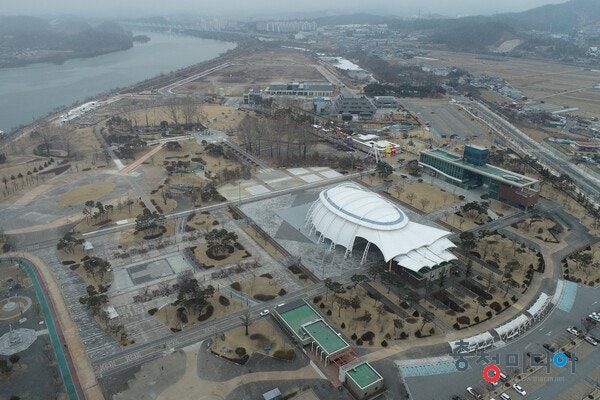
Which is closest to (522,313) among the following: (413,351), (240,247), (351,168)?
(413,351)

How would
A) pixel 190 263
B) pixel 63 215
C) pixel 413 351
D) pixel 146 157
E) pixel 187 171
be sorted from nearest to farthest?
1. pixel 413 351
2. pixel 190 263
3. pixel 63 215
4. pixel 187 171
5. pixel 146 157

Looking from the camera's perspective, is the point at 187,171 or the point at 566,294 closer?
the point at 566,294

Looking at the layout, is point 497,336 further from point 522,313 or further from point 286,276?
point 286,276

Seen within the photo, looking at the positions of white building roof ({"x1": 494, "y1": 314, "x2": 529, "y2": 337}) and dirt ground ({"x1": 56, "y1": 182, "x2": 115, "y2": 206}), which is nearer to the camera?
white building roof ({"x1": 494, "y1": 314, "x2": 529, "y2": 337})

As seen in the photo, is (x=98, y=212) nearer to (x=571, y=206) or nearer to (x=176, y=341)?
(x=176, y=341)

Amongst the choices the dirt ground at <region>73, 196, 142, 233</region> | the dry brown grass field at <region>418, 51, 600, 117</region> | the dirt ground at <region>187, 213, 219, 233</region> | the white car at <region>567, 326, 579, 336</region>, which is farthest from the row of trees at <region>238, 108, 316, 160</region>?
the dry brown grass field at <region>418, 51, 600, 117</region>

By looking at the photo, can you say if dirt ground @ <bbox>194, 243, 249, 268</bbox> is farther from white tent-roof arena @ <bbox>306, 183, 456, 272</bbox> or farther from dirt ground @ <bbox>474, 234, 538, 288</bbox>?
dirt ground @ <bbox>474, 234, 538, 288</bbox>

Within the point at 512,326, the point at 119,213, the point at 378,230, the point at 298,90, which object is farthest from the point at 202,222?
the point at 298,90
